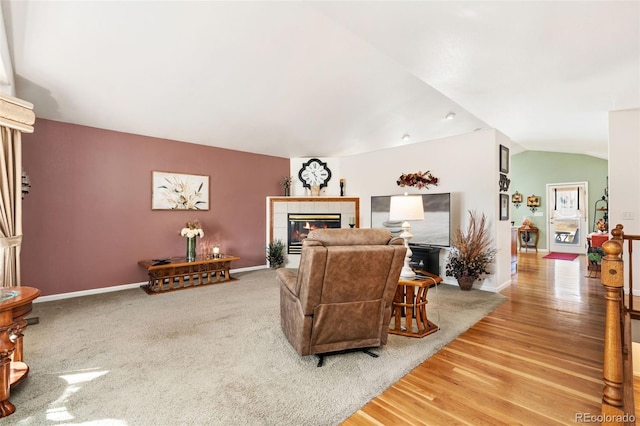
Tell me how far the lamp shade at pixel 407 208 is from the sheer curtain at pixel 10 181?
3.49 meters

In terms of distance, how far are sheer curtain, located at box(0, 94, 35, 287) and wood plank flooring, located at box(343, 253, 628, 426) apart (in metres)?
3.12

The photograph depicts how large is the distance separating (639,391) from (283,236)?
5244mm

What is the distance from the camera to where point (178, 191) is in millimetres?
5176

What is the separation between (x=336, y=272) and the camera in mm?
2170

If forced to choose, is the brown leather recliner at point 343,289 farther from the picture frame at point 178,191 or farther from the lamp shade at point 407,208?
the picture frame at point 178,191

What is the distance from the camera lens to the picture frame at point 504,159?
4804 mm

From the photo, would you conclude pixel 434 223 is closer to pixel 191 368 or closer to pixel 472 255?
pixel 472 255

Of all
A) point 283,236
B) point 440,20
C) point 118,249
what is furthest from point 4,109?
point 283,236

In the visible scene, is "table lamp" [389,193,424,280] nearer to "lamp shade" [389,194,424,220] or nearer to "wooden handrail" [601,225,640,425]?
"lamp shade" [389,194,424,220]

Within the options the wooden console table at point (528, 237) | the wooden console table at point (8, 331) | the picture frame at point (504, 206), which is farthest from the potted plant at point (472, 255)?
the wooden console table at point (528, 237)

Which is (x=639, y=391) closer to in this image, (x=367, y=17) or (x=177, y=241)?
(x=367, y=17)

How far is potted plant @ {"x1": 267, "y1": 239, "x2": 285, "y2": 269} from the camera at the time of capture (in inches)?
241

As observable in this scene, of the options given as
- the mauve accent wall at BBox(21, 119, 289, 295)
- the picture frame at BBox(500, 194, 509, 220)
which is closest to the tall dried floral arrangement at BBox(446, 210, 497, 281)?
the picture frame at BBox(500, 194, 509, 220)

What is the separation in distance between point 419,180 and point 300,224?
256 centimetres
